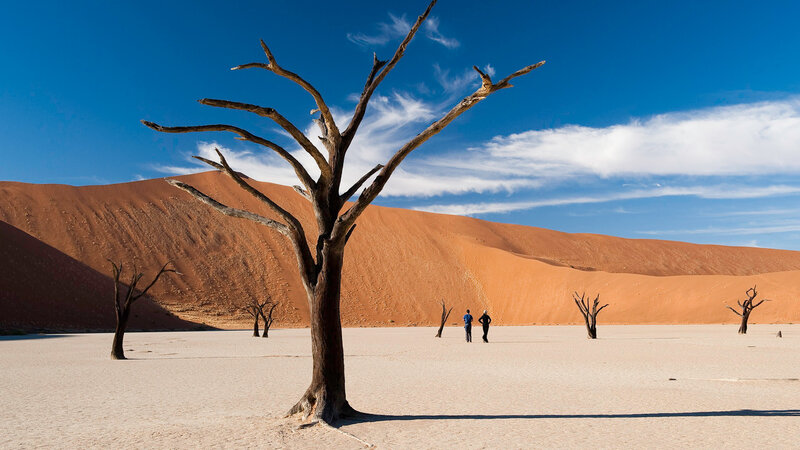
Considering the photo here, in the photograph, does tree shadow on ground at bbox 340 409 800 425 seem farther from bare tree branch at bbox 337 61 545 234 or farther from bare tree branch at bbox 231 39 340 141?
bare tree branch at bbox 231 39 340 141

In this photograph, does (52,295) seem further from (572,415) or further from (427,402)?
(572,415)

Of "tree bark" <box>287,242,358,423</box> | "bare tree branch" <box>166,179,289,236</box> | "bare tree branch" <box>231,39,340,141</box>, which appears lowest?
"tree bark" <box>287,242,358,423</box>

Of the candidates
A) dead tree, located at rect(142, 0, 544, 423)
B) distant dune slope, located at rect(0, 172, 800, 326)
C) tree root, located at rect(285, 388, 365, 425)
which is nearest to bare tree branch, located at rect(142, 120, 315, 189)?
dead tree, located at rect(142, 0, 544, 423)

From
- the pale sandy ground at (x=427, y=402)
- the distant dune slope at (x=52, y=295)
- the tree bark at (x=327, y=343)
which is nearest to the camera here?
the pale sandy ground at (x=427, y=402)

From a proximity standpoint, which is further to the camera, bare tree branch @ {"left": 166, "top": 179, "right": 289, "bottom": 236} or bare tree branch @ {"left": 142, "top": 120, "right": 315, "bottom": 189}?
bare tree branch @ {"left": 166, "top": 179, "right": 289, "bottom": 236}

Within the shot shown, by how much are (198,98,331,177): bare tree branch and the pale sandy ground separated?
148 inches

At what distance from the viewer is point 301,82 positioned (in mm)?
8391

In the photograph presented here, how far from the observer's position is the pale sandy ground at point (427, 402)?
730cm

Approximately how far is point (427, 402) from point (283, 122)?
5472 millimetres

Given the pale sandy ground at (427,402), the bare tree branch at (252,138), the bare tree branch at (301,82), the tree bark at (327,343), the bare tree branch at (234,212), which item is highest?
the bare tree branch at (301,82)

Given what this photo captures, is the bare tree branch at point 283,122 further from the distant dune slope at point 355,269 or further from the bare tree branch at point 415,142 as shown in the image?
the distant dune slope at point 355,269

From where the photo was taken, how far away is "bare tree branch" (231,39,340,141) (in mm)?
7478

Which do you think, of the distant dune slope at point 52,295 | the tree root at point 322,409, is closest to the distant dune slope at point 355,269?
the distant dune slope at point 52,295

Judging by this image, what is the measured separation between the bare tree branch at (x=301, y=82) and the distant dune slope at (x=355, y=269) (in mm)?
49456
